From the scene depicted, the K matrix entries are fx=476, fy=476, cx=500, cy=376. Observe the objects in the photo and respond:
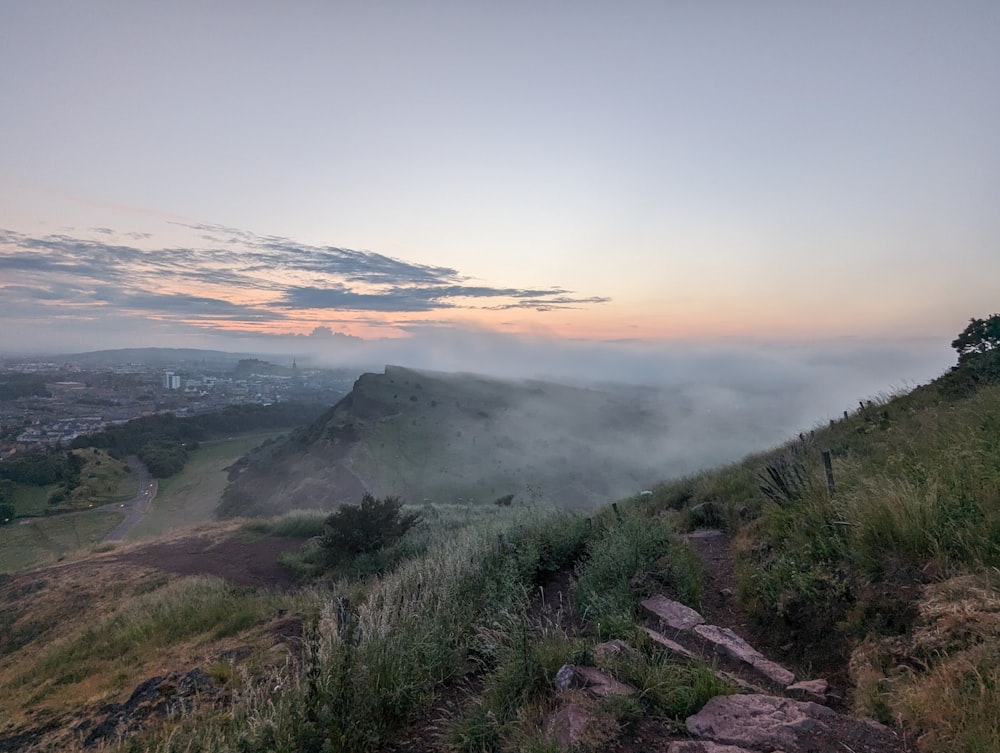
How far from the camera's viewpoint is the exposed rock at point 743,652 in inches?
144

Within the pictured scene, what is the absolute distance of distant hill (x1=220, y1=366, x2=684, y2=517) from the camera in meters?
38.2

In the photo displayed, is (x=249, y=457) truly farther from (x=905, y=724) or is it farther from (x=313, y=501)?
(x=905, y=724)

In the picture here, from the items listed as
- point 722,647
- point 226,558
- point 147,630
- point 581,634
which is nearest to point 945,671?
point 722,647

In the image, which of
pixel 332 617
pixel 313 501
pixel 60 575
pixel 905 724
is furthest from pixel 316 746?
pixel 313 501

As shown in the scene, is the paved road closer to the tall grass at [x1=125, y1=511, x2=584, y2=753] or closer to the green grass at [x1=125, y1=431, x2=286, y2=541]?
the green grass at [x1=125, y1=431, x2=286, y2=541]

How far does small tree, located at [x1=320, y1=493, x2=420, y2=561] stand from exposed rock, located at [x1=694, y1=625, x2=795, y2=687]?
9449mm

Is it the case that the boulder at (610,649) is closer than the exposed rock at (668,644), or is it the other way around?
the boulder at (610,649)

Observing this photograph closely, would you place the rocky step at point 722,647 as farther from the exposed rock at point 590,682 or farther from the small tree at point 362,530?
the small tree at point 362,530

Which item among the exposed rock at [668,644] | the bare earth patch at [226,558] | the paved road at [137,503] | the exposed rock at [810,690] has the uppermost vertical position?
the exposed rock at [810,690]

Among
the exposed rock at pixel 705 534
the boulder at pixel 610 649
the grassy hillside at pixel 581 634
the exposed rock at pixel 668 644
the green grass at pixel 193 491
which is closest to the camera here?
the grassy hillside at pixel 581 634

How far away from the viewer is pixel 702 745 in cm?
269

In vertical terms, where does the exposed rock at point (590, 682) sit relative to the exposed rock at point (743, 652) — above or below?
above

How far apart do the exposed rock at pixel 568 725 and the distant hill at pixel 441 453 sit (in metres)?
26.8

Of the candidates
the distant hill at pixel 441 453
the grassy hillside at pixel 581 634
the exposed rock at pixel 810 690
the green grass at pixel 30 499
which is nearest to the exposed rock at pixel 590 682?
the grassy hillside at pixel 581 634
